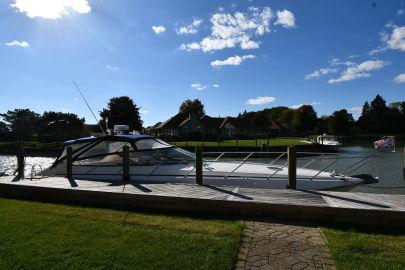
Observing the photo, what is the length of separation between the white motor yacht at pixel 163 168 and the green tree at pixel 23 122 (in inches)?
2315

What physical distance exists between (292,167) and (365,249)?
359cm

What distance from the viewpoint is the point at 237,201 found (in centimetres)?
685

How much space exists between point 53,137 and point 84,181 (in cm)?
5599

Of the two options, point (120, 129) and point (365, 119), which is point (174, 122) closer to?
point (365, 119)

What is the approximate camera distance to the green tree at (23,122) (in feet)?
220

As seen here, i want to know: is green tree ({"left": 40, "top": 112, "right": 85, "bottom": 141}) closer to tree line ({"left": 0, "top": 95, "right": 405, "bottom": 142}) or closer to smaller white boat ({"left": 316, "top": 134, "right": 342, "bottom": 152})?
tree line ({"left": 0, "top": 95, "right": 405, "bottom": 142})

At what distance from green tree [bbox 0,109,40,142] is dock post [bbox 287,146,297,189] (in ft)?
211

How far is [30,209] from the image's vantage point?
24.1 feet

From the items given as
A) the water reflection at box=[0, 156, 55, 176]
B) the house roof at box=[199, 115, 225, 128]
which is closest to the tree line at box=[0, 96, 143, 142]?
the house roof at box=[199, 115, 225, 128]

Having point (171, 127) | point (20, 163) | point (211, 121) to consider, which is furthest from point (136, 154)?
point (211, 121)

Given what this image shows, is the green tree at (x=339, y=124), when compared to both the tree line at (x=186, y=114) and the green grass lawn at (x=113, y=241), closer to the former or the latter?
the tree line at (x=186, y=114)

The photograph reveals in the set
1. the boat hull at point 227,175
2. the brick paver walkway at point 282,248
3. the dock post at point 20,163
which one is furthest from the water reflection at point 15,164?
the brick paver walkway at point 282,248

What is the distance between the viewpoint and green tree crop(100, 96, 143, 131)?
66.8m

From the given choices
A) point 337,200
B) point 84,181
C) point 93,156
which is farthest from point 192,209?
point 93,156
